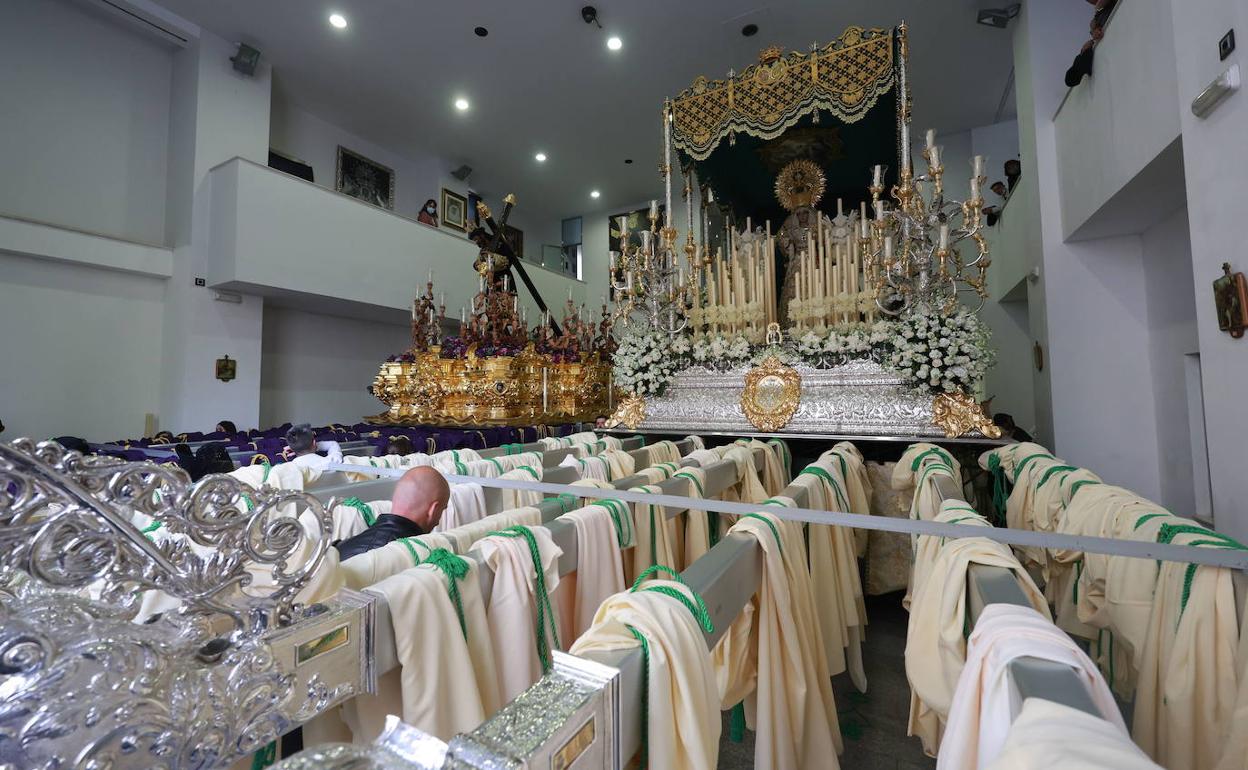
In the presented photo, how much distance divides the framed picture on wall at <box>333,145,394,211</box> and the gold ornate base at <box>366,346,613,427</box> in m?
4.18

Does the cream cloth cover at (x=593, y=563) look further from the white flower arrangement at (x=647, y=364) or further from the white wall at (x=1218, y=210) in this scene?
the white flower arrangement at (x=647, y=364)

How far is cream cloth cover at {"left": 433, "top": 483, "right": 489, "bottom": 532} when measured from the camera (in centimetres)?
205

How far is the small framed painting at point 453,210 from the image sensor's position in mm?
9914

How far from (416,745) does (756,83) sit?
5647mm

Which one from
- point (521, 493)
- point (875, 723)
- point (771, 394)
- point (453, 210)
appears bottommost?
point (875, 723)

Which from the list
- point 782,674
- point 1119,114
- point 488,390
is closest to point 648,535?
point 782,674

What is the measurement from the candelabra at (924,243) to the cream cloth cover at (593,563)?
303 cm

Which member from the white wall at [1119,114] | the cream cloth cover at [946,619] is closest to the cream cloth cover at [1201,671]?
the cream cloth cover at [946,619]

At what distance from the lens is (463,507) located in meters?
2.09

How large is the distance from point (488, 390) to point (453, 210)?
19.8 feet

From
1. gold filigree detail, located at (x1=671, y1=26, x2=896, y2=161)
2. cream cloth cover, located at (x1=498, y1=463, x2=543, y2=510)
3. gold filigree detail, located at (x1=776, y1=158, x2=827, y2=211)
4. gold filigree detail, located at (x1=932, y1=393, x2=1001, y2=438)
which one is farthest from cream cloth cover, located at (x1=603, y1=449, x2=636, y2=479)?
gold filigree detail, located at (x1=776, y1=158, x2=827, y2=211)

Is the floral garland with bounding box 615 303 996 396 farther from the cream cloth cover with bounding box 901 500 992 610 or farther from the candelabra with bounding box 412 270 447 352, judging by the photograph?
the candelabra with bounding box 412 270 447 352

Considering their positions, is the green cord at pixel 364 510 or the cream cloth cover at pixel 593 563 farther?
the green cord at pixel 364 510

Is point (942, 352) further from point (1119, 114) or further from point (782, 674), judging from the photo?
point (782, 674)
